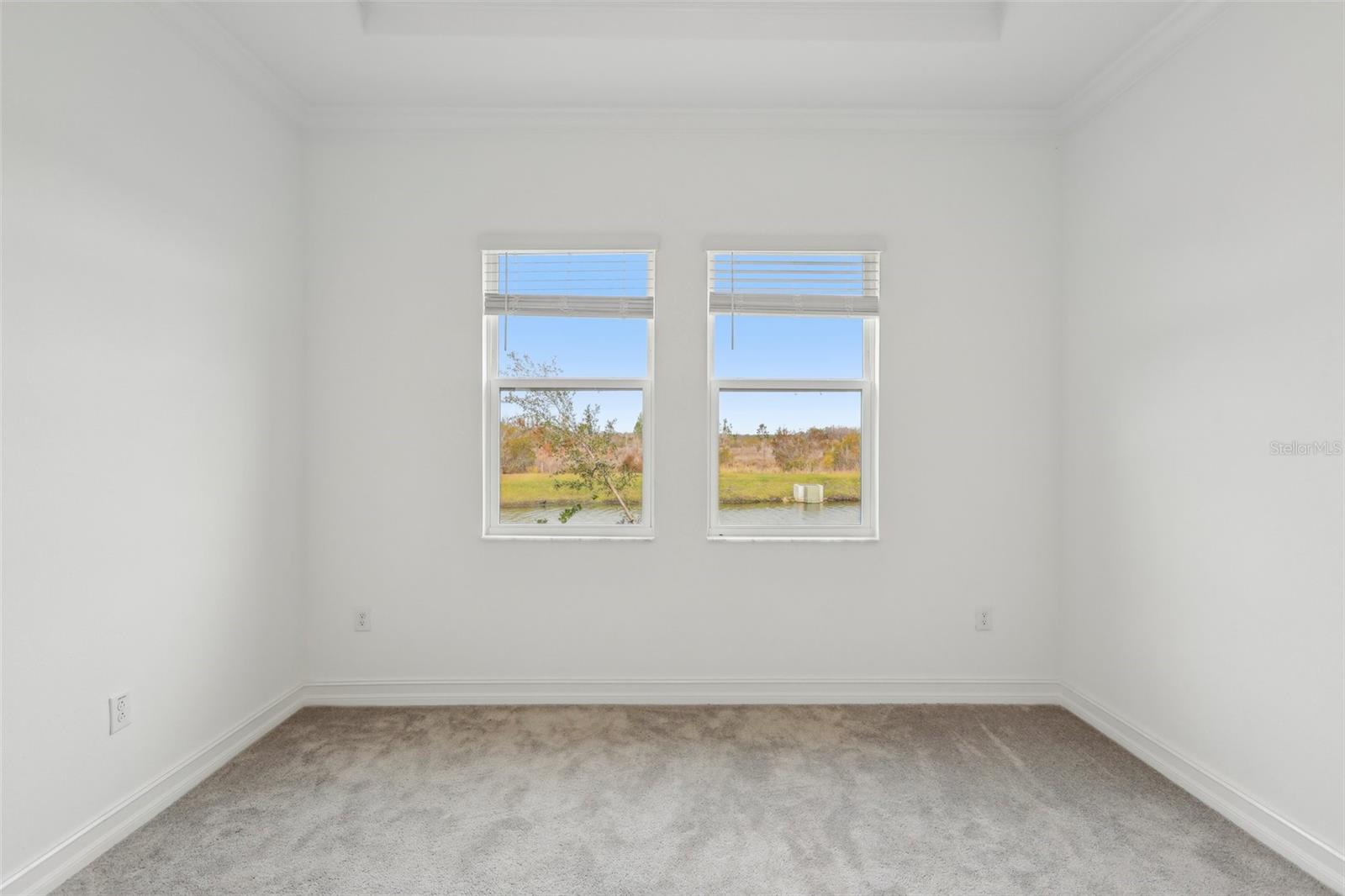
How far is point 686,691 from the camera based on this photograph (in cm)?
321

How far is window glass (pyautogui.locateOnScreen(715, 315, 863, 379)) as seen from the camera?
10.8ft

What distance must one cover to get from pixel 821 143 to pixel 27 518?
10.8 ft

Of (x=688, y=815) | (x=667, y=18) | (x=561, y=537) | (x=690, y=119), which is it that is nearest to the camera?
(x=688, y=815)

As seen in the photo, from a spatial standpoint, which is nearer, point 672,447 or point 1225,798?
point 1225,798

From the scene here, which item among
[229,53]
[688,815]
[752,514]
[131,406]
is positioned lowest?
[688,815]

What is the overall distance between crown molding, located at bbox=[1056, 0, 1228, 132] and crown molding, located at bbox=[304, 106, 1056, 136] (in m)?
0.15

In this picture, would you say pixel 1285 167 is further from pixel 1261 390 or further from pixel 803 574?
pixel 803 574

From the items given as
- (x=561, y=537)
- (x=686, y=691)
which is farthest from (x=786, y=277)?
(x=686, y=691)

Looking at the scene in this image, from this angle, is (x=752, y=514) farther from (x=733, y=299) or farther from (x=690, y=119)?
(x=690, y=119)

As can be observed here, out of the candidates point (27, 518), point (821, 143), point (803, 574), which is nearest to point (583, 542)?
point (803, 574)

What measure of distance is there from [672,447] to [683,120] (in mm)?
1565

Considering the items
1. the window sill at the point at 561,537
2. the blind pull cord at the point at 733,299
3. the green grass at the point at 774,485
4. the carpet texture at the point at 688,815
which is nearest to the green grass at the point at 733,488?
the green grass at the point at 774,485

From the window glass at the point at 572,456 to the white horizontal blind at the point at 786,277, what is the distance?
698 millimetres

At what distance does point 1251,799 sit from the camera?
2.17 meters
